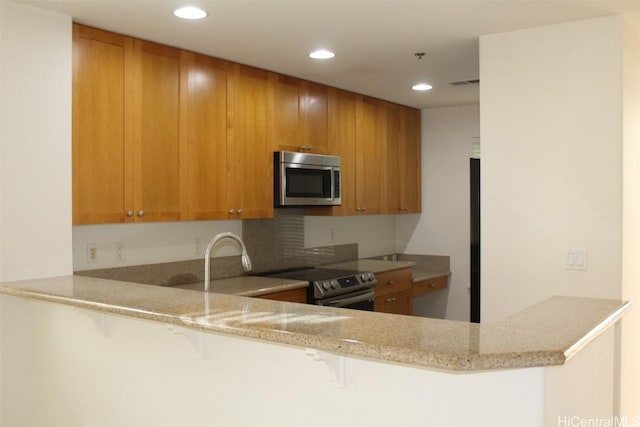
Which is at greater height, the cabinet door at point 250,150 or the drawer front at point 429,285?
the cabinet door at point 250,150

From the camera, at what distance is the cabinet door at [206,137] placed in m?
3.88

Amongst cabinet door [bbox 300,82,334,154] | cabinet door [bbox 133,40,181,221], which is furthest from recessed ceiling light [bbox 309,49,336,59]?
cabinet door [bbox 133,40,181,221]

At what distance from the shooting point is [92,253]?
3.68 m

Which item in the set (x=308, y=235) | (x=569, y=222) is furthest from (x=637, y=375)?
(x=308, y=235)

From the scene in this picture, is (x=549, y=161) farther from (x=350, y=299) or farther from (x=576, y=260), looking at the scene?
(x=350, y=299)

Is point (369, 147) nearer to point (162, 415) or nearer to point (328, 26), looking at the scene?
point (328, 26)

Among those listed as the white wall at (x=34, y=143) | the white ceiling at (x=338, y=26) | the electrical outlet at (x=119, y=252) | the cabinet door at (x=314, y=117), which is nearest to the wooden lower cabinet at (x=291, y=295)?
the electrical outlet at (x=119, y=252)

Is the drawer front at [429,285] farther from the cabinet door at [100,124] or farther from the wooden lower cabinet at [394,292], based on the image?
the cabinet door at [100,124]

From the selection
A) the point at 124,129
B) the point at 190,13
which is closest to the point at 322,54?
the point at 190,13

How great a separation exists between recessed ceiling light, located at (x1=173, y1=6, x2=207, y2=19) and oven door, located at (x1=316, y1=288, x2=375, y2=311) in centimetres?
206

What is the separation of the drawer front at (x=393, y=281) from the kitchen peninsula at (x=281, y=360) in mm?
2651

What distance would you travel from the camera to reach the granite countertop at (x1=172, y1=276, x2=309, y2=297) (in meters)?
3.84

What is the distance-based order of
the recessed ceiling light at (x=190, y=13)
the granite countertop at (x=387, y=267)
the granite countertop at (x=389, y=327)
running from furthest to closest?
the granite countertop at (x=387, y=267) < the recessed ceiling light at (x=190, y=13) < the granite countertop at (x=389, y=327)

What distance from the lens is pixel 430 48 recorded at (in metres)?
3.80
